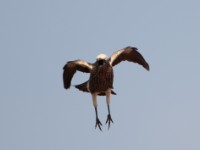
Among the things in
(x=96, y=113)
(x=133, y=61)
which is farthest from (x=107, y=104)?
(x=133, y=61)

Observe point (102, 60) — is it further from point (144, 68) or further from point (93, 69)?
point (144, 68)

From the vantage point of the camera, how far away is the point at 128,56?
21.3 meters

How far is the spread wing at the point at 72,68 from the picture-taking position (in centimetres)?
2023

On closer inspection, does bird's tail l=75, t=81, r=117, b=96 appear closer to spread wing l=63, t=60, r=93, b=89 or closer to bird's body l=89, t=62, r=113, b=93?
spread wing l=63, t=60, r=93, b=89

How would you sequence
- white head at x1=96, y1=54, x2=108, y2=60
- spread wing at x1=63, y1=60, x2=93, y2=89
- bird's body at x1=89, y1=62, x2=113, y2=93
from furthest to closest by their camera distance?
spread wing at x1=63, y1=60, x2=93, y2=89, bird's body at x1=89, y1=62, x2=113, y2=93, white head at x1=96, y1=54, x2=108, y2=60

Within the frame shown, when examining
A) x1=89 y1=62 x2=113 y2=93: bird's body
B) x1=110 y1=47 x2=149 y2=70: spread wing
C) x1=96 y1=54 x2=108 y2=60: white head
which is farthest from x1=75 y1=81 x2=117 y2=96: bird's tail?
x1=96 y1=54 x2=108 y2=60: white head

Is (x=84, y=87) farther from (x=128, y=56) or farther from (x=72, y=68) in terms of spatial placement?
(x=128, y=56)

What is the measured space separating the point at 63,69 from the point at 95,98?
142 centimetres

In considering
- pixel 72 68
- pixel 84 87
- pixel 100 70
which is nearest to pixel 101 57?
pixel 100 70

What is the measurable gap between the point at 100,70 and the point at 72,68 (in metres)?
1.79

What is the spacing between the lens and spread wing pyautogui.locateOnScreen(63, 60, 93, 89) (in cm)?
2023

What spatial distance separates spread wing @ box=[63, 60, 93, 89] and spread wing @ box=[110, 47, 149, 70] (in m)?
0.86

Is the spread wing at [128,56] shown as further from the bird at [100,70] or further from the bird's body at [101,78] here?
the bird's body at [101,78]

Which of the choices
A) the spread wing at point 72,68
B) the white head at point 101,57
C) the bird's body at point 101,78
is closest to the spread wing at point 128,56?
the spread wing at point 72,68
